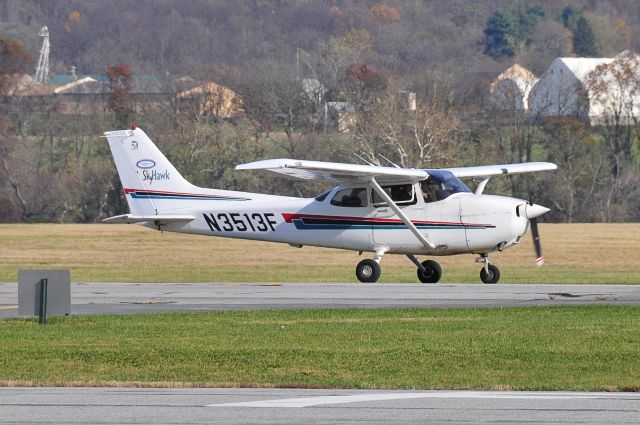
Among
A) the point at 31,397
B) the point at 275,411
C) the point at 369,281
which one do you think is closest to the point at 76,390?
the point at 31,397

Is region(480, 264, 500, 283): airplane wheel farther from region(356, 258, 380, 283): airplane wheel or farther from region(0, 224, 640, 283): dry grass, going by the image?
region(0, 224, 640, 283): dry grass

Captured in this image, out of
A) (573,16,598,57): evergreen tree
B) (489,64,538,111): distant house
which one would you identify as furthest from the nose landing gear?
(573,16,598,57): evergreen tree

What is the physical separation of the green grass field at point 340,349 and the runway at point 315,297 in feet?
5.23

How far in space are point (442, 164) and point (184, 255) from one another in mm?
19620

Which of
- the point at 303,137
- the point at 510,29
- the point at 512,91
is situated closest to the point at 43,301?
the point at 303,137

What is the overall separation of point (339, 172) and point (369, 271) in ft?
7.30

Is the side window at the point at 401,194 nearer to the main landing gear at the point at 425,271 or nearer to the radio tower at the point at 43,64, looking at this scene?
the main landing gear at the point at 425,271

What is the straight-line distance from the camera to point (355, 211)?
28.3m

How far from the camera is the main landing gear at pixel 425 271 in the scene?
91.7ft

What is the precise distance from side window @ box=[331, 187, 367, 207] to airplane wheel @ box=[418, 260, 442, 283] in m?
1.88

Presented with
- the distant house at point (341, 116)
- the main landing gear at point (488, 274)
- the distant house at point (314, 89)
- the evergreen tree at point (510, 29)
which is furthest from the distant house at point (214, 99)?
the evergreen tree at point (510, 29)

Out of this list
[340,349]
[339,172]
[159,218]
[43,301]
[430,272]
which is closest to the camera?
[340,349]

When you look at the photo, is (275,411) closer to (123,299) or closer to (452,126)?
(123,299)

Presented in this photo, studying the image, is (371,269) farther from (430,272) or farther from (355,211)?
(430,272)
